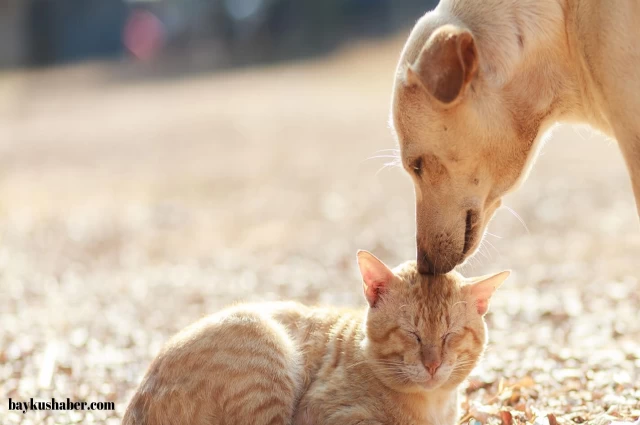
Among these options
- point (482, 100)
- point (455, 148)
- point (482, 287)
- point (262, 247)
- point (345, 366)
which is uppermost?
point (482, 100)

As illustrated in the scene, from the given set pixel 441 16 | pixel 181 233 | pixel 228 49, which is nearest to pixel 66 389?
pixel 441 16

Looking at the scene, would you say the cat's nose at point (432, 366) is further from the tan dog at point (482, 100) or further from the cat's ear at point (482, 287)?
the tan dog at point (482, 100)

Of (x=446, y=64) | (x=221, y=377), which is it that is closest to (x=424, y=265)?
(x=446, y=64)

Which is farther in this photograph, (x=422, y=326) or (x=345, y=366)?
(x=345, y=366)

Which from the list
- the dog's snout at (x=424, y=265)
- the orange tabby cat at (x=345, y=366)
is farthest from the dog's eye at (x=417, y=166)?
the orange tabby cat at (x=345, y=366)

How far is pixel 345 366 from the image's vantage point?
3938mm

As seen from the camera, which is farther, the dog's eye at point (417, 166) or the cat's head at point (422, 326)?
the dog's eye at point (417, 166)

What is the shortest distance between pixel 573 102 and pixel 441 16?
0.75m

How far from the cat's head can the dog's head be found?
20cm

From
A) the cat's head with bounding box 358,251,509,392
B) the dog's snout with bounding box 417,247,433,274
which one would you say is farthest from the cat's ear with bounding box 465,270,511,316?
the dog's snout with bounding box 417,247,433,274

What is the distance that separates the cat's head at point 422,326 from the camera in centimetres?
374

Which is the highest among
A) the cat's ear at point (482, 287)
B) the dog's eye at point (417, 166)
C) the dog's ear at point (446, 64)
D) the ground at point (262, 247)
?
the dog's ear at point (446, 64)

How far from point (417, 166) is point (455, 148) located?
220mm

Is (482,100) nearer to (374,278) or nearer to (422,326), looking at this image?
(374,278)
